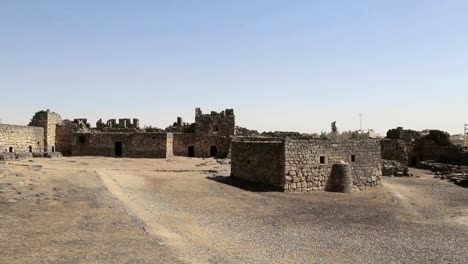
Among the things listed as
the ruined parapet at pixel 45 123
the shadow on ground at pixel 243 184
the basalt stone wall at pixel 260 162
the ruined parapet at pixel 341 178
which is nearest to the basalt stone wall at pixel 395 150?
the ruined parapet at pixel 341 178

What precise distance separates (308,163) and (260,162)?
2452 mm

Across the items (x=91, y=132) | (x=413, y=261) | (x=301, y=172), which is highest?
(x=91, y=132)

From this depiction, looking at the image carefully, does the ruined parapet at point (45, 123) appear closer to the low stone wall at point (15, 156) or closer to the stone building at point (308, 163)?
the low stone wall at point (15, 156)

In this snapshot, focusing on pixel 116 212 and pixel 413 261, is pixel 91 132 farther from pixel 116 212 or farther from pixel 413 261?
pixel 413 261

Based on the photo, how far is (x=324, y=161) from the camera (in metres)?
20.9

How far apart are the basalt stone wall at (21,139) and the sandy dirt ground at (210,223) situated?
1084 centimetres

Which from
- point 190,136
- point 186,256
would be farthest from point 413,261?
point 190,136

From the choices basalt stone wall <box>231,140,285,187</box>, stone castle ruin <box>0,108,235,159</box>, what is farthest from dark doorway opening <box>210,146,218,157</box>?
basalt stone wall <box>231,140,285,187</box>

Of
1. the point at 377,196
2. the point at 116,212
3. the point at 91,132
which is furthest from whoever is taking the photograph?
the point at 91,132

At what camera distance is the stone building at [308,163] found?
1970cm

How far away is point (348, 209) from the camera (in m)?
16.4

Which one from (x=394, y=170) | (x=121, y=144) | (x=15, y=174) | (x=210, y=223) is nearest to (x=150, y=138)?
(x=121, y=144)

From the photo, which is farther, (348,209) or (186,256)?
(348,209)

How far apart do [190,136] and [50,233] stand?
29.1 metres
